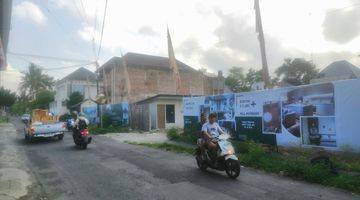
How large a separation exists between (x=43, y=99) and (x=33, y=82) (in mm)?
4631

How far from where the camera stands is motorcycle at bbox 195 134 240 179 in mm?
8820

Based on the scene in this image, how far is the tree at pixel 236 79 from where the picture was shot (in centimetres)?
6969

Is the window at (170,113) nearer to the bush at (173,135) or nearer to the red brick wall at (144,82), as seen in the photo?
the red brick wall at (144,82)

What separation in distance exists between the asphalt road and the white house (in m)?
48.7

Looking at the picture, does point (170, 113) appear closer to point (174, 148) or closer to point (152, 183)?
point (174, 148)

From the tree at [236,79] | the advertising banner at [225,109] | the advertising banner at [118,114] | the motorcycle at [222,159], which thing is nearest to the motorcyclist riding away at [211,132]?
the motorcycle at [222,159]

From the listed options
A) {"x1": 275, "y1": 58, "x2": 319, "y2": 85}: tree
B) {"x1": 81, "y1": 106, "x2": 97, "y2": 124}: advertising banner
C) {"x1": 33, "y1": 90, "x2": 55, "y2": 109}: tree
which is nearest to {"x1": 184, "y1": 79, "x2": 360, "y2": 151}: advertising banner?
{"x1": 81, "y1": 106, "x2": 97, "y2": 124}: advertising banner

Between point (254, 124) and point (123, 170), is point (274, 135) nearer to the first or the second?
point (254, 124)

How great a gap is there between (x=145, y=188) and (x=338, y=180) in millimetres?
4488

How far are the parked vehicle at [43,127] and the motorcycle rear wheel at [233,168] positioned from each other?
14242 millimetres

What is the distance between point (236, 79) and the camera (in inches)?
2825

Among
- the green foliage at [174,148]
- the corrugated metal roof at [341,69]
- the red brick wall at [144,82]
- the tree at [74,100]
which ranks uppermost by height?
the corrugated metal roof at [341,69]

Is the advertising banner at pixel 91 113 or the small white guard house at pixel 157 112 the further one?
the advertising banner at pixel 91 113

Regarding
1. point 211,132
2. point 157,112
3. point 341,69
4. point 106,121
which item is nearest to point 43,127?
point 157,112
